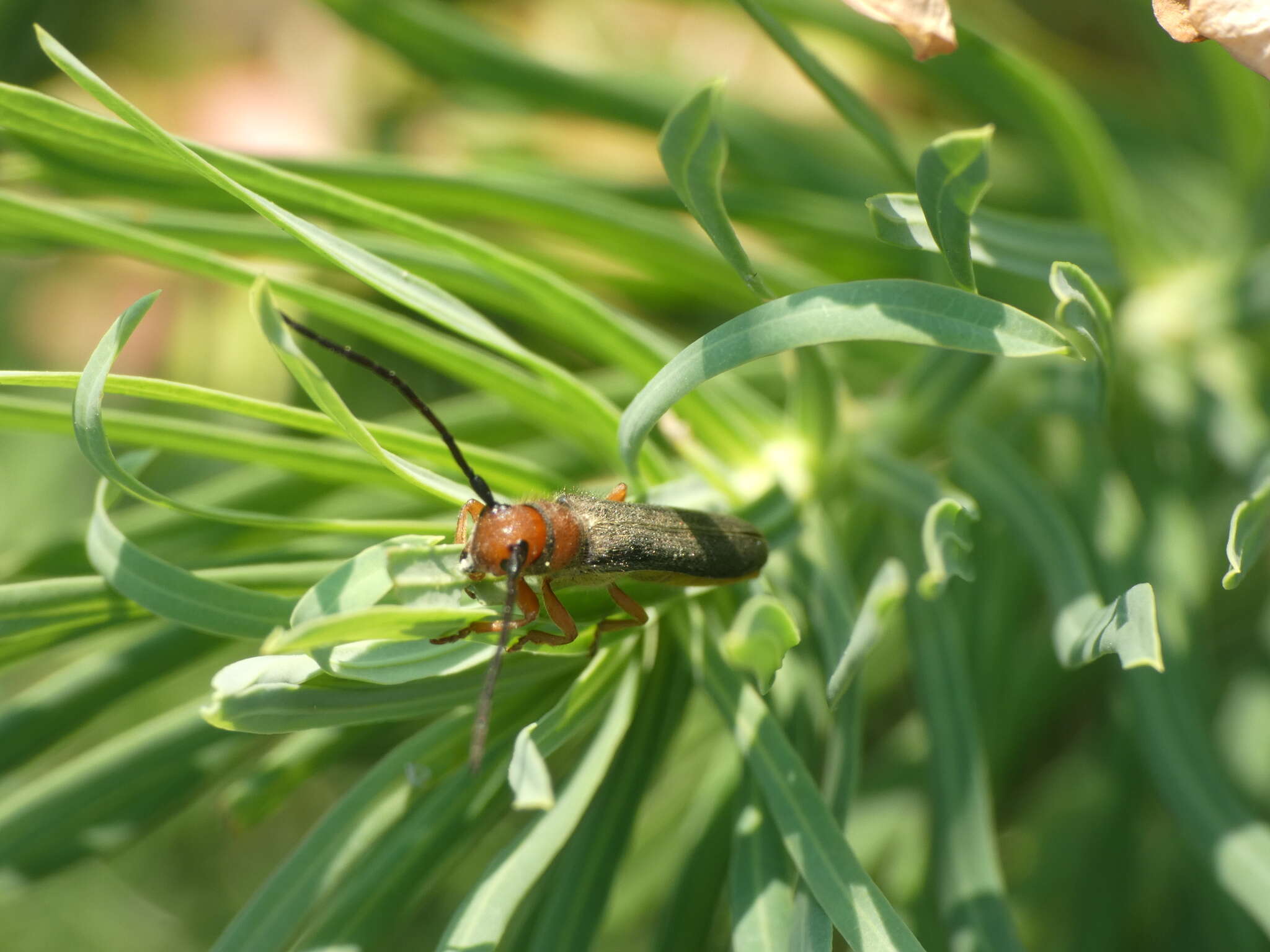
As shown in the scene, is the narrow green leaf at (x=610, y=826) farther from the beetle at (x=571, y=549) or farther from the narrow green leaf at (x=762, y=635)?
the narrow green leaf at (x=762, y=635)

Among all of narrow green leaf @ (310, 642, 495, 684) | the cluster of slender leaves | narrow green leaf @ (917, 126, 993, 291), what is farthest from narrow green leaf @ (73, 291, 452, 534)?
narrow green leaf @ (917, 126, 993, 291)

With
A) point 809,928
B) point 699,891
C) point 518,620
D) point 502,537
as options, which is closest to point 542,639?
point 518,620

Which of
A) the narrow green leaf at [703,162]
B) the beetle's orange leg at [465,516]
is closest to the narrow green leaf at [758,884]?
the beetle's orange leg at [465,516]

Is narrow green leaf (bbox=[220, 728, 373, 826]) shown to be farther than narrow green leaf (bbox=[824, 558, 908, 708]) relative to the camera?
Yes

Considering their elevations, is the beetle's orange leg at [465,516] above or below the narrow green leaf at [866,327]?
below

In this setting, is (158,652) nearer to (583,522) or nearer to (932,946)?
(583,522)

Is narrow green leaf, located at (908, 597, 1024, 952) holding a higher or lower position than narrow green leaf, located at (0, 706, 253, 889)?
higher

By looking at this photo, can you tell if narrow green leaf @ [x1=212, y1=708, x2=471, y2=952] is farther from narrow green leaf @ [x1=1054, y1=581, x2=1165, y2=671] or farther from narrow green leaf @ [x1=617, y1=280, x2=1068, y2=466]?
narrow green leaf @ [x1=1054, y1=581, x2=1165, y2=671]

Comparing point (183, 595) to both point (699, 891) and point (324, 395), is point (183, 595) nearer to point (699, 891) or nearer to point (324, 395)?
point (324, 395)
